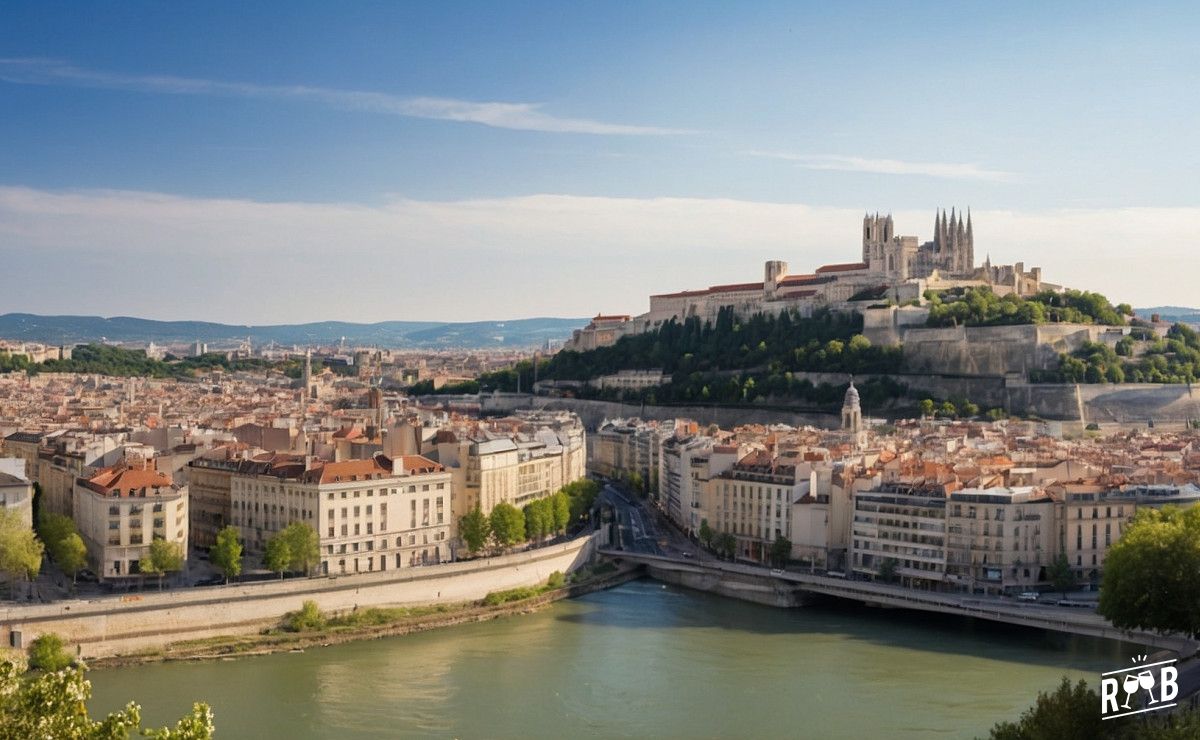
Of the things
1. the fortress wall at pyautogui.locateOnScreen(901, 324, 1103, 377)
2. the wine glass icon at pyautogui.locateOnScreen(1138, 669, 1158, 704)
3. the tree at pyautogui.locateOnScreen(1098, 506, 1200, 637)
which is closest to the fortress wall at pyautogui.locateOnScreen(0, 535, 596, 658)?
the tree at pyautogui.locateOnScreen(1098, 506, 1200, 637)

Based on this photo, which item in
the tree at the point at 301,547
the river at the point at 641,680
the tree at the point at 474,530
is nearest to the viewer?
the river at the point at 641,680

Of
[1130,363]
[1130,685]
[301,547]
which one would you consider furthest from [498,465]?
[1130,363]

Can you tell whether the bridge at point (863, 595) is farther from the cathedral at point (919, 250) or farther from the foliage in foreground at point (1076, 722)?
the cathedral at point (919, 250)

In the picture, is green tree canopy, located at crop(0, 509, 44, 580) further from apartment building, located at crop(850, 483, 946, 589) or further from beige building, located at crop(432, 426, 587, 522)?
apartment building, located at crop(850, 483, 946, 589)

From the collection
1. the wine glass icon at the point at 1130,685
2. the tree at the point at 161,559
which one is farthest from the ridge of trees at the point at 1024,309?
the wine glass icon at the point at 1130,685

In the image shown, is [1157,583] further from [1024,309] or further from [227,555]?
[1024,309]
